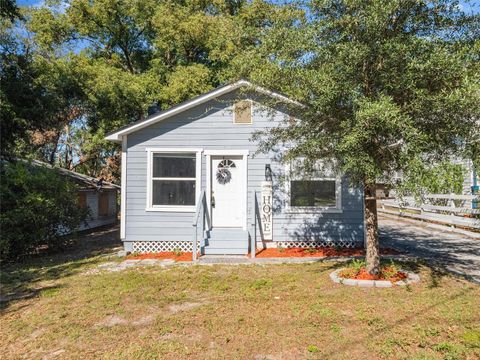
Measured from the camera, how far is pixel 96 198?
17.3 m

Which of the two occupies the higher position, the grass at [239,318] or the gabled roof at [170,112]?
the gabled roof at [170,112]

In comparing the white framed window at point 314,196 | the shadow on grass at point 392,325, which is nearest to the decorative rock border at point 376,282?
the shadow on grass at point 392,325

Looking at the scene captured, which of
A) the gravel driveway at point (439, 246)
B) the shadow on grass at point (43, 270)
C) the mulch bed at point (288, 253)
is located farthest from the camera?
the mulch bed at point (288, 253)

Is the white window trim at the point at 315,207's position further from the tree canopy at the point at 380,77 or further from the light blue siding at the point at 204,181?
the tree canopy at the point at 380,77

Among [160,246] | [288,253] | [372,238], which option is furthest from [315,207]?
[160,246]

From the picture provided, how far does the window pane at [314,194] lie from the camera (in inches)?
357

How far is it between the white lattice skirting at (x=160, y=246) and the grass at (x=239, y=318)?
8.27ft

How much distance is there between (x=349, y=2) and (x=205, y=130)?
5.20m

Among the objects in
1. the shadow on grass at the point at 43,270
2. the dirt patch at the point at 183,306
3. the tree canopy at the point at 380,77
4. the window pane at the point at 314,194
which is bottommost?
the shadow on grass at the point at 43,270

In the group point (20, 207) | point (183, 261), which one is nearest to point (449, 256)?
point (183, 261)

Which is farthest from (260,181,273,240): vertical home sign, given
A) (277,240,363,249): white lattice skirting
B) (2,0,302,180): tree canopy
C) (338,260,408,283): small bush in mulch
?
(2,0,302,180): tree canopy

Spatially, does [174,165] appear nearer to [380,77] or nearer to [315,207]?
[315,207]

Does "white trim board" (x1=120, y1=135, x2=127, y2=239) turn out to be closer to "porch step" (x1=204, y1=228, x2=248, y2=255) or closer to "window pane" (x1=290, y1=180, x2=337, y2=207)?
"porch step" (x1=204, y1=228, x2=248, y2=255)

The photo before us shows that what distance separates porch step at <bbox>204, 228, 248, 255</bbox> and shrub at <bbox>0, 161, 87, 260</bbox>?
4.42m
